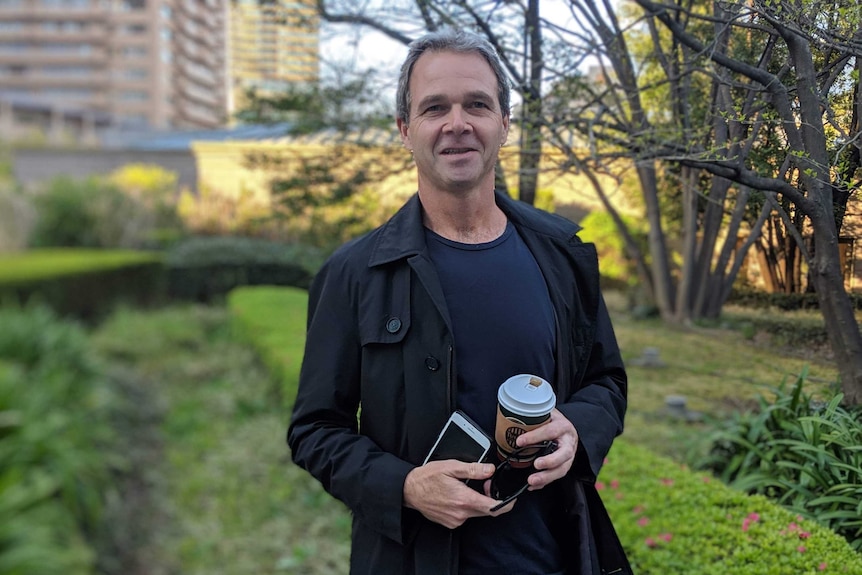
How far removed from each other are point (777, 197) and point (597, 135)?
0.94 m

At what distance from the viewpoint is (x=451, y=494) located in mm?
1281

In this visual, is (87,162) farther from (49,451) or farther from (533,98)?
(533,98)

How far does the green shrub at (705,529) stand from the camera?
6.93 ft

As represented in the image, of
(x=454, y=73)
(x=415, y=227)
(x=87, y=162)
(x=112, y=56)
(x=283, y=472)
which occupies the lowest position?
(x=283, y=472)

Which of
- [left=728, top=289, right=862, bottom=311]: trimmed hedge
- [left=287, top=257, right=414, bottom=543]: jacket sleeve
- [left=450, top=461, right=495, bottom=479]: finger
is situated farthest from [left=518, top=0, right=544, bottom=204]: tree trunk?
[left=450, top=461, right=495, bottom=479]: finger

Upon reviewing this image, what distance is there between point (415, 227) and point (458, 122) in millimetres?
245

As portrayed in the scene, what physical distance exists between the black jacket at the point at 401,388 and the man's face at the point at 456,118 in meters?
0.15

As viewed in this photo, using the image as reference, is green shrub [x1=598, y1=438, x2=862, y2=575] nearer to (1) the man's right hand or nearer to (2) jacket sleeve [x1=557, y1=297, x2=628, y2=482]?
(2) jacket sleeve [x1=557, y1=297, x2=628, y2=482]

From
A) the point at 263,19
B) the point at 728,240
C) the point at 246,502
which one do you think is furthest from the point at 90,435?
the point at 728,240

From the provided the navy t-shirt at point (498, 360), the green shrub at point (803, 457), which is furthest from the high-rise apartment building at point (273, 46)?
the navy t-shirt at point (498, 360)

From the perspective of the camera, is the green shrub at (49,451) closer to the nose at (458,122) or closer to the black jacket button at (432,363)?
the black jacket button at (432,363)

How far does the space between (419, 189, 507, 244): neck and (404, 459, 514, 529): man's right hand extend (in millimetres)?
513

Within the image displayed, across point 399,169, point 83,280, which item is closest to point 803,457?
point 399,169

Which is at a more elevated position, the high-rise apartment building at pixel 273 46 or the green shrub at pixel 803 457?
the high-rise apartment building at pixel 273 46
